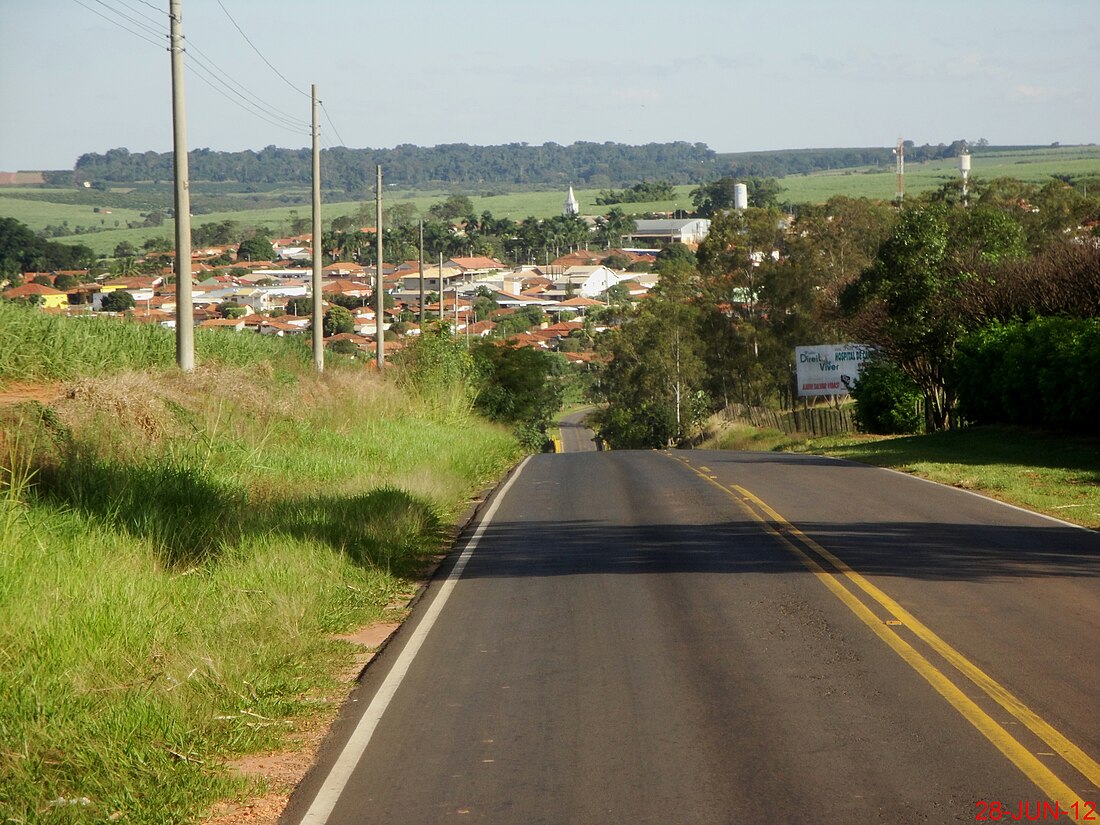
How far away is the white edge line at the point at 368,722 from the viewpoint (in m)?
6.04

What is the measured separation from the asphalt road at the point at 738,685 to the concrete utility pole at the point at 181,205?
24.7ft

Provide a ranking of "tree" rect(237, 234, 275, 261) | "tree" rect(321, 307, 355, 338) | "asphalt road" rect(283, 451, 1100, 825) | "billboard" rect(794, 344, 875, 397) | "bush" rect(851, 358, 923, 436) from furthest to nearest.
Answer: "tree" rect(237, 234, 275, 261)
"tree" rect(321, 307, 355, 338)
"billboard" rect(794, 344, 875, 397)
"bush" rect(851, 358, 923, 436)
"asphalt road" rect(283, 451, 1100, 825)

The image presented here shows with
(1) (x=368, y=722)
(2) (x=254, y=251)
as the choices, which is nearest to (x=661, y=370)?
(2) (x=254, y=251)

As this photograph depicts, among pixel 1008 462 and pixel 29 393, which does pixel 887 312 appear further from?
pixel 29 393

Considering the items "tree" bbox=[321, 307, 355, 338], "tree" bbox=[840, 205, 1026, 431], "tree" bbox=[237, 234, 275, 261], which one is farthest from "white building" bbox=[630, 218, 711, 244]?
"tree" bbox=[840, 205, 1026, 431]

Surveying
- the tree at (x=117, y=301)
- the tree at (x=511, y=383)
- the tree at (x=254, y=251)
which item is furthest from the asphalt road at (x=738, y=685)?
the tree at (x=254, y=251)

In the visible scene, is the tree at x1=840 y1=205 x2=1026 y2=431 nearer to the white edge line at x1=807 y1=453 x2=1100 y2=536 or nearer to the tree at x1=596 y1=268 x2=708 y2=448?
the white edge line at x1=807 y1=453 x2=1100 y2=536

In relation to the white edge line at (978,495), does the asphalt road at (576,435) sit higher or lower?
lower

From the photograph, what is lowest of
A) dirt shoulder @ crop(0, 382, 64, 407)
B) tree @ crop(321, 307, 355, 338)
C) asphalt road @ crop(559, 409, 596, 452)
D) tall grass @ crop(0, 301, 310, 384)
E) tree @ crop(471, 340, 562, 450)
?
asphalt road @ crop(559, 409, 596, 452)

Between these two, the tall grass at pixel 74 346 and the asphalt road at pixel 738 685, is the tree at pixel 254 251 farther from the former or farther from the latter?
the asphalt road at pixel 738 685

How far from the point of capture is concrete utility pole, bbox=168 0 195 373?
63.6 feet

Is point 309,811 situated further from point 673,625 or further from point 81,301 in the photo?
point 81,301

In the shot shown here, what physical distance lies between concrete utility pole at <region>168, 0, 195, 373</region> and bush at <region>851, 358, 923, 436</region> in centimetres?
2378

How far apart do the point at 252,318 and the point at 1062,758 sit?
53.8 m
